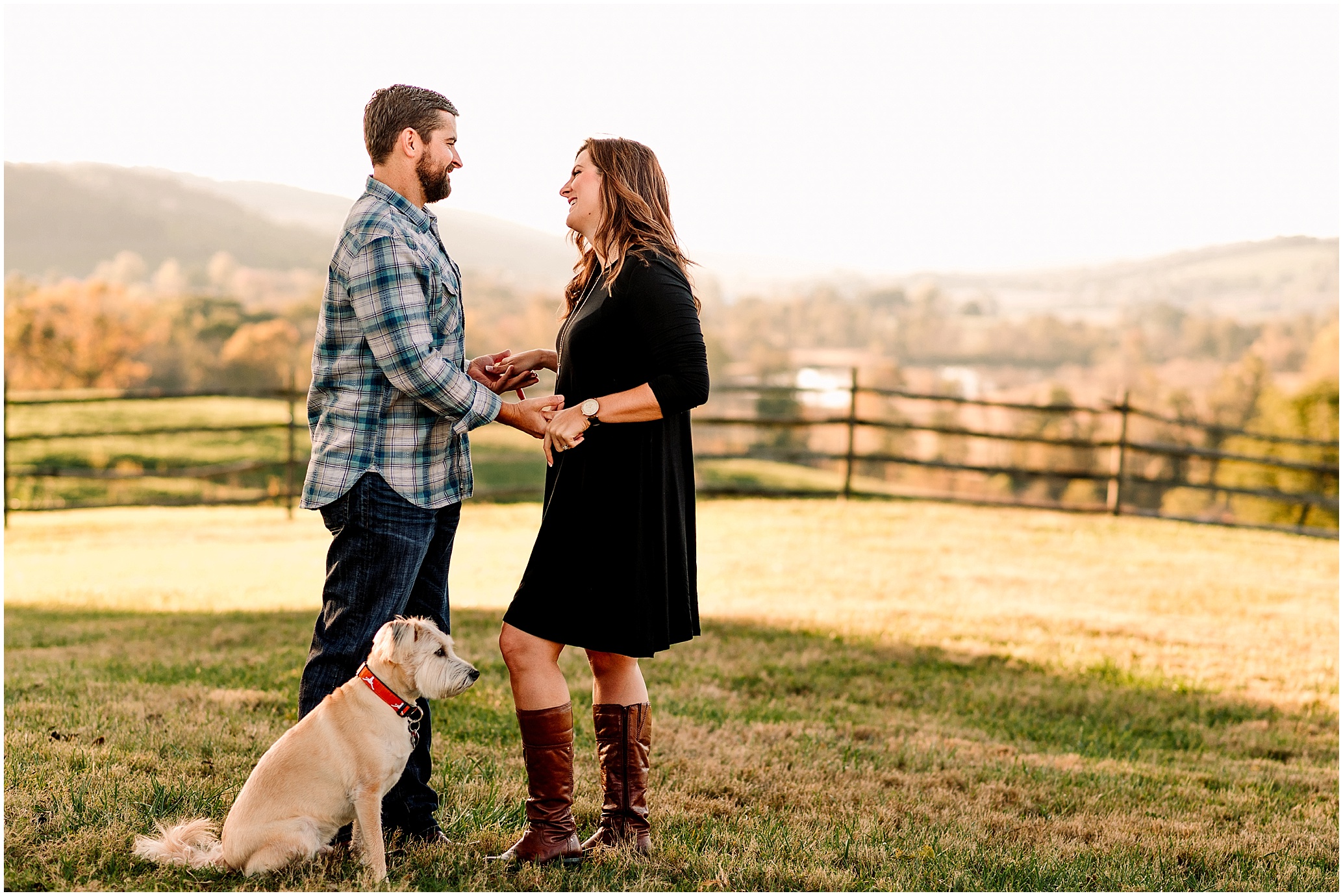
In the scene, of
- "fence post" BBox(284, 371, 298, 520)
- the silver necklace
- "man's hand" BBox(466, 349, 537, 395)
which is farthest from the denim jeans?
"fence post" BBox(284, 371, 298, 520)

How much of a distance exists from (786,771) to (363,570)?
214 cm

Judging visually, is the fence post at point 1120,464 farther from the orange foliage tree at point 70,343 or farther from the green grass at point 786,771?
the orange foliage tree at point 70,343

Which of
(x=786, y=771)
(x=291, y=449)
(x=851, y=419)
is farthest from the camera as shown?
(x=851, y=419)

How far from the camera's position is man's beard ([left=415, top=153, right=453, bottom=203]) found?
9.68ft

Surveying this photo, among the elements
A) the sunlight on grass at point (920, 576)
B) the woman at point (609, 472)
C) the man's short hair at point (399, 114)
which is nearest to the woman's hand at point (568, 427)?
the woman at point (609, 472)

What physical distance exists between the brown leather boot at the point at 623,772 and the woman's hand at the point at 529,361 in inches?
40.3

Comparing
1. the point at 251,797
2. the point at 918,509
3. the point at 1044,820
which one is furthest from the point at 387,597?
the point at 918,509

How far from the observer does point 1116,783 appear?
4500mm

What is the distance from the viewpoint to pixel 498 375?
3289 millimetres

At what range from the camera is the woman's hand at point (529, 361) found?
3285 millimetres

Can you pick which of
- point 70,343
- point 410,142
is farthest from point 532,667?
point 70,343

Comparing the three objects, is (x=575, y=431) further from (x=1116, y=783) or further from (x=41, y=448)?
(x=41, y=448)

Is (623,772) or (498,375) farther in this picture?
(498,375)

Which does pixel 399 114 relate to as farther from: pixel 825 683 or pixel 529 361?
pixel 825 683
